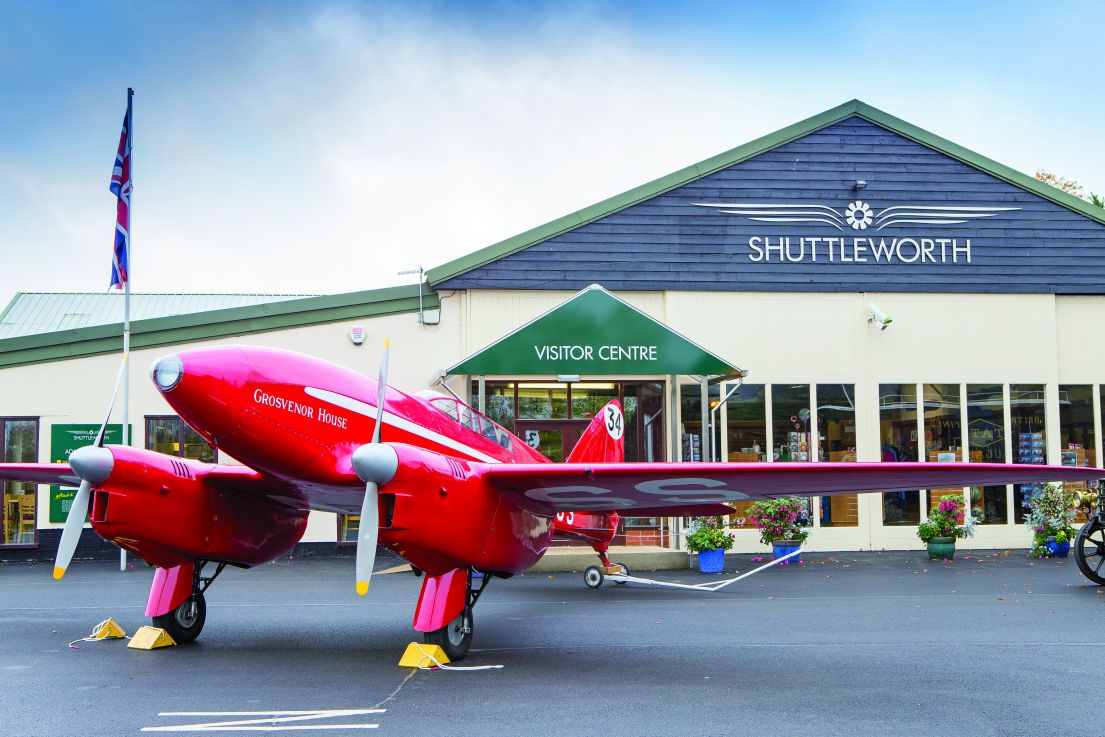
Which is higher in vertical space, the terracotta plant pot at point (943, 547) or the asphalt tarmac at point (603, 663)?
the asphalt tarmac at point (603, 663)

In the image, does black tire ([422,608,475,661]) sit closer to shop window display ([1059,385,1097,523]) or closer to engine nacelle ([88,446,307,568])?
engine nacelle ([88,446,307,568])

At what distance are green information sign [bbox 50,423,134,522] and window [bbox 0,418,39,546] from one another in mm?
378

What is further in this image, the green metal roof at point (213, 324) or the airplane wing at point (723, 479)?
the green metal roof at point (213, 324)

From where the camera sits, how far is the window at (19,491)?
16672 millimetres

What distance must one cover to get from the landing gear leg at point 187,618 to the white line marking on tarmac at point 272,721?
287 cm

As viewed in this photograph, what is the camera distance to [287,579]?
14.2 m

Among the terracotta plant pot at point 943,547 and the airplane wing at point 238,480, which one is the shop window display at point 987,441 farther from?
the airplane wing at point 238,480

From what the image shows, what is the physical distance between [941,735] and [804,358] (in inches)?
513

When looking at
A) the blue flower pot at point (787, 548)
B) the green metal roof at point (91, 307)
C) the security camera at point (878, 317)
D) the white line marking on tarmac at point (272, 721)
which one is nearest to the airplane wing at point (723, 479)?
the white line marking on tarmac at point (272, 721)

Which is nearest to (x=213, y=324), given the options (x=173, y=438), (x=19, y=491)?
(x=173, y=438)

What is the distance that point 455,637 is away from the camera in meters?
7.81

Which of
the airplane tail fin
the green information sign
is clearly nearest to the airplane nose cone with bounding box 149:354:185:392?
the airplane tail fin

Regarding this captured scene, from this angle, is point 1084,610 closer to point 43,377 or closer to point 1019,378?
point 1019,378

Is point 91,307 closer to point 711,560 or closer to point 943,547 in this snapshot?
point 711,560
